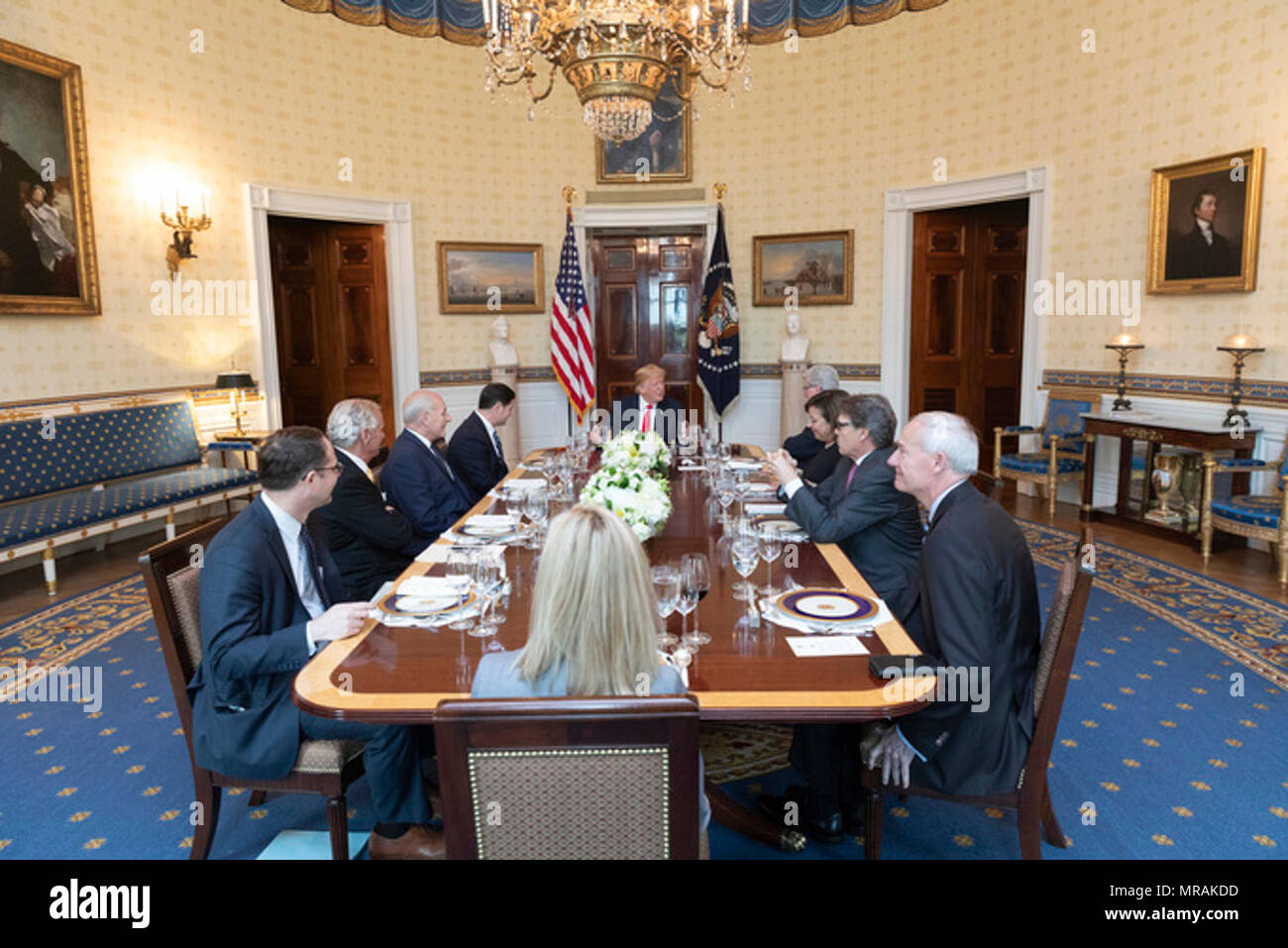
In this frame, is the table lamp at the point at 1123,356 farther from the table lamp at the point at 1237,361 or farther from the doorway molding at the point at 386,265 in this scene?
the doorway molding at the point at 386,265

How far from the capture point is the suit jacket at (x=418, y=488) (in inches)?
188

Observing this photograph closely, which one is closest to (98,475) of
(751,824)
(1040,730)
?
(751,824)

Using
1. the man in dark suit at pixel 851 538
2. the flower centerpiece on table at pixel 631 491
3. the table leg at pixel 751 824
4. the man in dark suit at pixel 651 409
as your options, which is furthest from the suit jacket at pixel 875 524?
the man in dark suit at pixel 651 409

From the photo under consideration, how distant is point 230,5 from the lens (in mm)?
8867

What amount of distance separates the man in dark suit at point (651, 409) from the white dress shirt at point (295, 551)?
14.8 ft

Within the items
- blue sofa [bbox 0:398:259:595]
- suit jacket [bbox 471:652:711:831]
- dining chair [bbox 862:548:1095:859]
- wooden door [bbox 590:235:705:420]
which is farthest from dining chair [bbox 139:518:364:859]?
wooden door [bbox 590:235:705:420]

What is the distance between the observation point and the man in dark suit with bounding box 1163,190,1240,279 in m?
7.25

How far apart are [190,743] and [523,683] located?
60.5 inches

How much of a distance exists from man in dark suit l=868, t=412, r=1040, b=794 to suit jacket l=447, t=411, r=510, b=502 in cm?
384

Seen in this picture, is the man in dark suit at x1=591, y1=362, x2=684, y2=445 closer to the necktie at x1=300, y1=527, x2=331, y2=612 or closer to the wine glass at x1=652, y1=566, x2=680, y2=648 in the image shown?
the necktie at x1=300, y1=527, x2=331, y2=612

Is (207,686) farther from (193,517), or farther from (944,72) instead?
(944,72)

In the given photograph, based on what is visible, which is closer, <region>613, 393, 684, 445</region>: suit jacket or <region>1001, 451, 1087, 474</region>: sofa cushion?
<region>613, 393, 684, 445</region>: suit jacket

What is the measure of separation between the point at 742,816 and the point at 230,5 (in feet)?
30.8

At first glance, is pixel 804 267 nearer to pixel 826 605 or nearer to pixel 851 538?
pixel 851 538
